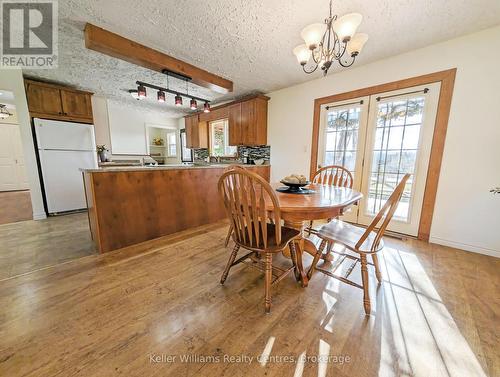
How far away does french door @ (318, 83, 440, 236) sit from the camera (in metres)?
2.27

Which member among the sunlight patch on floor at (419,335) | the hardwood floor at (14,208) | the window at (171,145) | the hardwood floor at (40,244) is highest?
the window at (171,145)

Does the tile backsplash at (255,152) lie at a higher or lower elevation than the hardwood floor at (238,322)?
higher

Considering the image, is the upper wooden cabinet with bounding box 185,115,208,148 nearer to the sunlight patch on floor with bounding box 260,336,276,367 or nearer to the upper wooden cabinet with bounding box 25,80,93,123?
the upper wooden cabinet with bounding box 25,80,93,123

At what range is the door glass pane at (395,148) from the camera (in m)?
2.32

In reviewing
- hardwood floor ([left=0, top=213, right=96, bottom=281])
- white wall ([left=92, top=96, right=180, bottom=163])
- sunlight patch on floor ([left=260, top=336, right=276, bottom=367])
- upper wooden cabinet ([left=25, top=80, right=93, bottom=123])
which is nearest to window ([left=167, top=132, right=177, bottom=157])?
white wall ([left=92, top=96, right=180, bottom=163])

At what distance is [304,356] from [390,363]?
1.38 ft

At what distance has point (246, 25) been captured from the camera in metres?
1.81

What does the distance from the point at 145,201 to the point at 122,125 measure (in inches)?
140

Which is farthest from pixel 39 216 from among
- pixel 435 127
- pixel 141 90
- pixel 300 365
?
pixel 435 127

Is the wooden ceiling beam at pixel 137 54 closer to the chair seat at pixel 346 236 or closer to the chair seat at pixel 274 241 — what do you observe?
the chair seat at pixel 274 241

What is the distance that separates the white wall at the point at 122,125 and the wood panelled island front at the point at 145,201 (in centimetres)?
306

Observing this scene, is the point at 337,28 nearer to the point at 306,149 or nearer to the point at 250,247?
the point at 250,247

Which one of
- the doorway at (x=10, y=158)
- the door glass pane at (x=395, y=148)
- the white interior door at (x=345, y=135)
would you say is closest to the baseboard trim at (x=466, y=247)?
the door glass pane at (x=395, y=148)

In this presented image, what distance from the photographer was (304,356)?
3.16 ft
